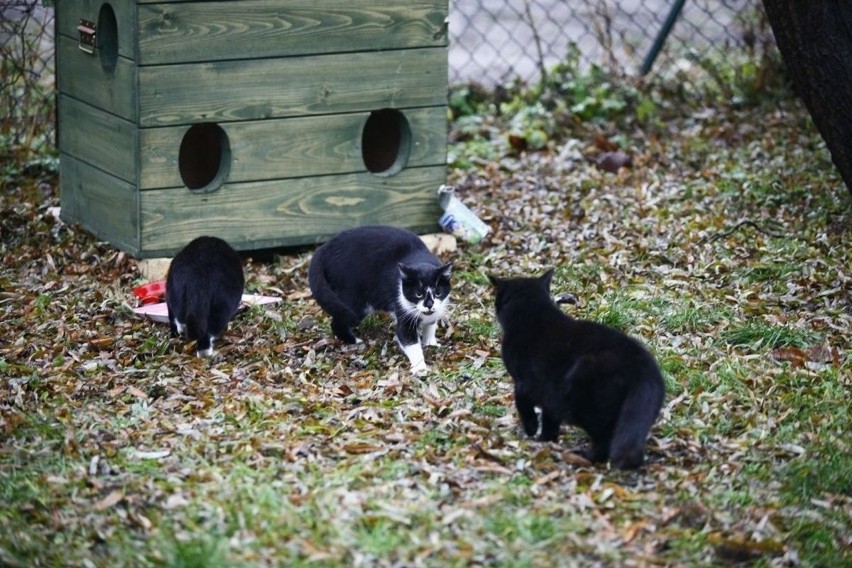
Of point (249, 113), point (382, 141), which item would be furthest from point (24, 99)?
point (382, 141)

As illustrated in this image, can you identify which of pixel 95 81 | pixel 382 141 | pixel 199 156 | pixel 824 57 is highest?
pixel 824 57

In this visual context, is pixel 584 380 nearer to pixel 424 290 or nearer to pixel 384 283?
pixel 424 290

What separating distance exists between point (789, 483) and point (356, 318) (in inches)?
86.4

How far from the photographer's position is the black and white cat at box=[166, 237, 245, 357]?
218 inches

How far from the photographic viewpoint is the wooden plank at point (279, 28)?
621 cm

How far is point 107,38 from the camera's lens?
21.4ft

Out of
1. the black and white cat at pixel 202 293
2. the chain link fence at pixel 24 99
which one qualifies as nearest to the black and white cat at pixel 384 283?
the black and white cat at pixel 202 293

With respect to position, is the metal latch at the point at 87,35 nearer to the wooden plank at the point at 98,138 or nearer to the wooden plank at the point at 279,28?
the wooden plank at the point at 98,138

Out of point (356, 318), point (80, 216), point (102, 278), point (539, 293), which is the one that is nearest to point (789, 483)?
point (539, 293)

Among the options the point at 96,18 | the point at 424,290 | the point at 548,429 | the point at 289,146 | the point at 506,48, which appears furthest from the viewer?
the point at 506,48

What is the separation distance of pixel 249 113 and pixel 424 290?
1.67 meters

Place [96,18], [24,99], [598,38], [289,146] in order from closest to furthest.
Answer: [96,18], [289,146], [24,99], [598,38]

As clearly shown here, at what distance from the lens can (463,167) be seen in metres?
8.53

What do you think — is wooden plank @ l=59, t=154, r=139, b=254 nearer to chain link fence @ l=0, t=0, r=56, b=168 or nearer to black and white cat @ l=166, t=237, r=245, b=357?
black and white cat @ l=166, t=237, r=245, b=357
